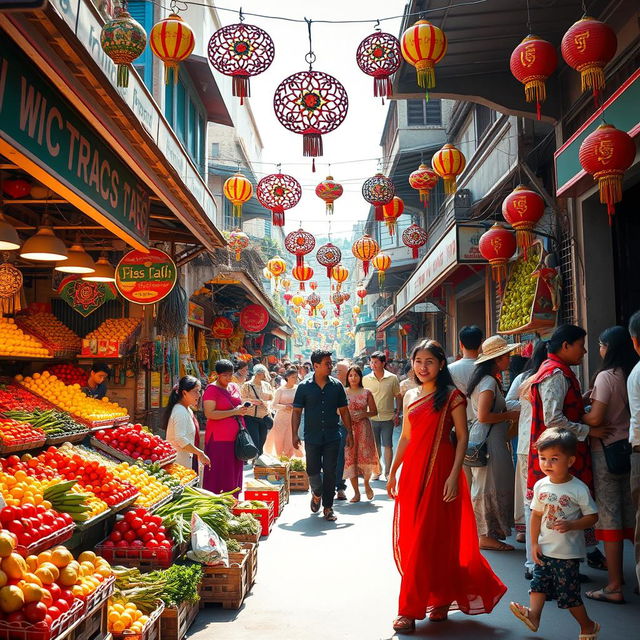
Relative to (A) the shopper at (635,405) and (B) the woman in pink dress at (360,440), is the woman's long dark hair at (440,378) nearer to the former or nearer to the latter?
(A) the shopper at (635,405)

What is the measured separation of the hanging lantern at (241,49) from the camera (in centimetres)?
763

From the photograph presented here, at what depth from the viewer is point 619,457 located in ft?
16.8

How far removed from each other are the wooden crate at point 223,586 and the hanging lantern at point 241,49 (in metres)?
5.07

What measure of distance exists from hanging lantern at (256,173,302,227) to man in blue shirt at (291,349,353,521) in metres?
3.71

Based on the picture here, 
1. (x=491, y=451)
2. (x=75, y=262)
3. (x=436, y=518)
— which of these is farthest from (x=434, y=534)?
(x=75, y=262)

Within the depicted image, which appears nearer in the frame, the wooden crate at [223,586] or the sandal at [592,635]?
the sandal at [592,635]

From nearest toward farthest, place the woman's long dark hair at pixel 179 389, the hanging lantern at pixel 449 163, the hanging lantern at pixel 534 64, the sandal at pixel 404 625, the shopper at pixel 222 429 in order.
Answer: the sandal at pixel 404 625
the hanging lantern at pixel 534 64
the woman's long dark hair at pixel 179 389
the shopper at pixel 222 429
the hanging lantern at pixel 449 163

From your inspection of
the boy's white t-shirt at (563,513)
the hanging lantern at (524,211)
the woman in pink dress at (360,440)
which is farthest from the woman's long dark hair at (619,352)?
the woman in pink dress at (360,440)

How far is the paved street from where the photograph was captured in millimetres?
4473

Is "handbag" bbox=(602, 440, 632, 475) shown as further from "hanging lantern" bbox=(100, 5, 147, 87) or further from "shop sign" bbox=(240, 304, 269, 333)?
"shop sign" bbox=(240, 304, 269, 333)

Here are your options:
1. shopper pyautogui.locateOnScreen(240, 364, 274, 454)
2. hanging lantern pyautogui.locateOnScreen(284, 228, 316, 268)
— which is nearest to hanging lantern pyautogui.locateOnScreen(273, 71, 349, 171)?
shopper pyautogui.locateOnScreen(240, 364, 274, 454)

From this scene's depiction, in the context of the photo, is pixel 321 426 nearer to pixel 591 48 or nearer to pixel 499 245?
pixel 499 245

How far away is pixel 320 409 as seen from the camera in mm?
8336

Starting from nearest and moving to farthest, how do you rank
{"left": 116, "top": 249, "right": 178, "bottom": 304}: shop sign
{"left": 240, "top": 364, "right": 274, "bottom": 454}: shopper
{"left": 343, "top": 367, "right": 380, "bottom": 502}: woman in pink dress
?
{"left": 116, "top": 249, "right": 178, "bottom": 304}: shop sign
{"left": 343, "top": 367, "right": 380, "bottom": 502}: woman in pink dress
{"left": 240, "top": 364, "right": 274, "bottom": 454}: shopper
